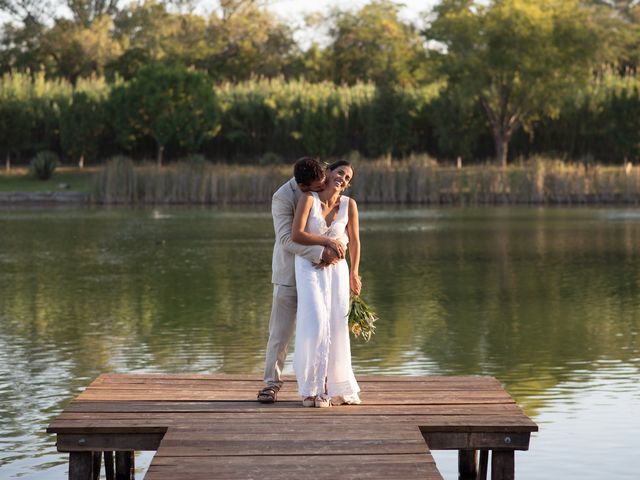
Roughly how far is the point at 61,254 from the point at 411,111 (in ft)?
111

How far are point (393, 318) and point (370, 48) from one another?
211 feet

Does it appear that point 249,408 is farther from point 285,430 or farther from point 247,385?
point 247,385

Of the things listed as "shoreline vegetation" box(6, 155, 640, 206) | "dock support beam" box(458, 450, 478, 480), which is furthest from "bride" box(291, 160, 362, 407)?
"shoreline vegetation" box(6, 155, 640, 206)

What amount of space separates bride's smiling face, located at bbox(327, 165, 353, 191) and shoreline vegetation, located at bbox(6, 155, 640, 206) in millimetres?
39897

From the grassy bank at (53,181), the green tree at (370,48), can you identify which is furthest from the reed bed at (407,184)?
the green tree at (370,48)

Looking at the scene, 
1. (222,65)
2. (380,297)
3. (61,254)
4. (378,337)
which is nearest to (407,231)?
(61,254)

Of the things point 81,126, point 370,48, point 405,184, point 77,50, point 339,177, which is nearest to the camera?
point 339,177

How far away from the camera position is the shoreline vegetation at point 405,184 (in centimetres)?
4934

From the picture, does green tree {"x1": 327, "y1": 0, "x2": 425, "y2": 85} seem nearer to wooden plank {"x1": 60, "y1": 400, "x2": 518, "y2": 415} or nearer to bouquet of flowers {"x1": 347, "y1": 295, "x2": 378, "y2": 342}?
bouquet of flowers {"x1": 347, "y1": 295, "x2": 378, "y2": 342}

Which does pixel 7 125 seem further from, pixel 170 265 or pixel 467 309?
pixel 467 309

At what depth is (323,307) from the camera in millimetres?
9594

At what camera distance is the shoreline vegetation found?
4934 centimetres

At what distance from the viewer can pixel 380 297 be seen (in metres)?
21.2

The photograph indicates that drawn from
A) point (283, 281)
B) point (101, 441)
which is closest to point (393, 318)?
point (283, 281)
